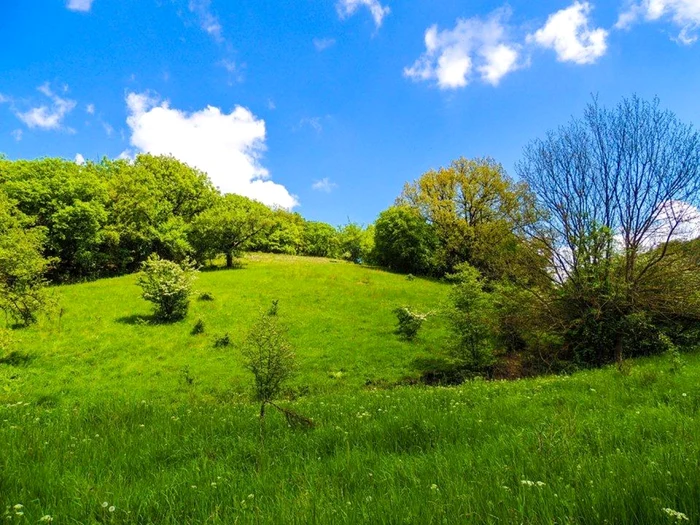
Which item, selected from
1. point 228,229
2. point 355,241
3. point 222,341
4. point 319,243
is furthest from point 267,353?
point 319,243

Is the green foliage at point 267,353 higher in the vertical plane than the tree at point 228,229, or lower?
lower

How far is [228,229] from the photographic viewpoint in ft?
168

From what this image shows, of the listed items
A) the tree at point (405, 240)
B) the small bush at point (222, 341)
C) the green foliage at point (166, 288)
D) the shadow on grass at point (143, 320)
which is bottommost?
the small bush at point (222, 341)

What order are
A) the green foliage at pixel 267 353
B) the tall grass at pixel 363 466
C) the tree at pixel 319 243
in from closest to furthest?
the tall grass at pixel 363 466, the green foliage at pixel 267 353, the tree at pixel 319 243

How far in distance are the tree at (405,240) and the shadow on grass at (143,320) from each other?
3486 cm

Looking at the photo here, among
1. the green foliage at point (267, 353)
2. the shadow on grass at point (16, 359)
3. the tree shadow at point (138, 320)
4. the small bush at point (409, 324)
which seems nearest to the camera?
the green foliage at point (267, 353)

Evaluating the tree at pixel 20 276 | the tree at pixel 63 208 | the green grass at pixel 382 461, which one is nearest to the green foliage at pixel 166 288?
the tree at pixel 20 276

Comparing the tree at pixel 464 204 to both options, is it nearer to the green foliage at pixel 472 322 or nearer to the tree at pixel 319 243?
the green foliage at pixel 472 322

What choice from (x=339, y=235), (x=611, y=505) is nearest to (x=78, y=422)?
(x=611, y=505)

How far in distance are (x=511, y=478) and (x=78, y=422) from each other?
258 inches

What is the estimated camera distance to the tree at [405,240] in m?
55.8

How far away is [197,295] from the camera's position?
36812 mm

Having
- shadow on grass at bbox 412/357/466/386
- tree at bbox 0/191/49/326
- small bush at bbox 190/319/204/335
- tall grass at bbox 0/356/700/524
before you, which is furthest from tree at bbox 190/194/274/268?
tall grass at bbox 0/356/700/524

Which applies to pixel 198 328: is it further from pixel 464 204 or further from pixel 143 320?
pixel 464 204
